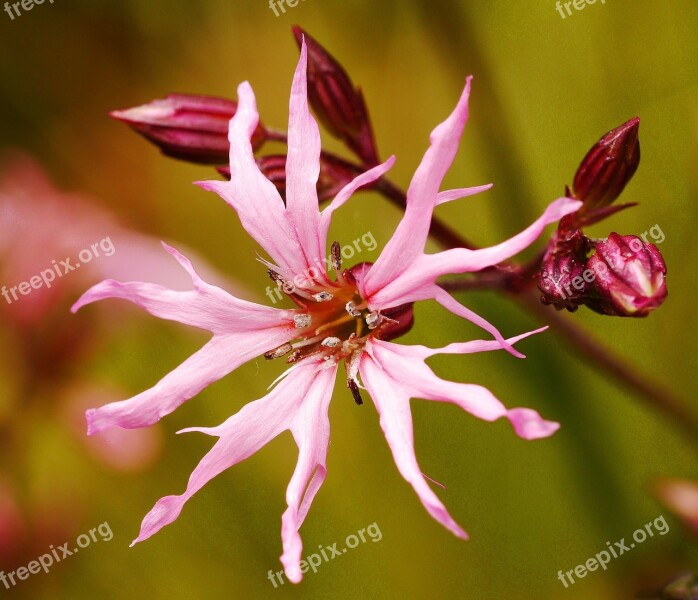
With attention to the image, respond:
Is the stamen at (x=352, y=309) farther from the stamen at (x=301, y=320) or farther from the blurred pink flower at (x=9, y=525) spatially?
the blurred pink flower at (x=9, y=525)

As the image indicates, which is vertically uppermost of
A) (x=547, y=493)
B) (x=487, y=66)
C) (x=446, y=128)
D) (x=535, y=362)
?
(x=487, y=66)

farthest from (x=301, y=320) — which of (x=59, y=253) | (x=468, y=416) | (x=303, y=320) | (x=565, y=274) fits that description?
(x=59, y=253)

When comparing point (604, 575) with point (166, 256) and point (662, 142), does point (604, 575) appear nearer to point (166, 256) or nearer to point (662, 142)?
point (662, 142)

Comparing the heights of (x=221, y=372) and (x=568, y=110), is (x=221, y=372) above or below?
below

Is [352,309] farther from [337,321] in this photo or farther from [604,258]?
[604,258]

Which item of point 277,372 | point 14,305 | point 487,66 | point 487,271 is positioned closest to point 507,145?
point 487,66

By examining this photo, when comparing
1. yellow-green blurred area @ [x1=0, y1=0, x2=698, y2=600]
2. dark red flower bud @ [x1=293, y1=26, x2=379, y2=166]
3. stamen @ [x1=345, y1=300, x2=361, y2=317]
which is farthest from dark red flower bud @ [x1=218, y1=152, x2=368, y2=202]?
yellow-green blurred area @ [x1=0, y1=0, x2=698, y2=600]

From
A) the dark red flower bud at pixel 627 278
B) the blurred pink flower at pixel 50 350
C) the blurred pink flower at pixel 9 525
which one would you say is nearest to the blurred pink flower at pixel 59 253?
the blurred pink flower at pixel 50 350
